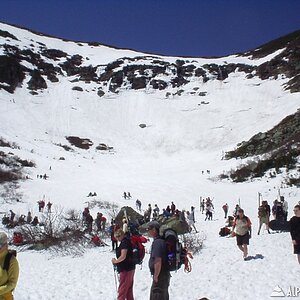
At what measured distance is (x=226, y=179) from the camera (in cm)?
3444

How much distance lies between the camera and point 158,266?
5.03m

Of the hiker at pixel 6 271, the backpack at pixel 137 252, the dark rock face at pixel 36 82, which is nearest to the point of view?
the hiker at pixel 6 271

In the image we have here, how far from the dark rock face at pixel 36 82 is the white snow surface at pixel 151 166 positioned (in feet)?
6.50

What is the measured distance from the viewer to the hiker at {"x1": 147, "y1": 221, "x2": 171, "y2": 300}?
504 centimetres

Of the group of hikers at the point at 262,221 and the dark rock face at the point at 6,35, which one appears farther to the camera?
the dark rock face at the point at 6,35

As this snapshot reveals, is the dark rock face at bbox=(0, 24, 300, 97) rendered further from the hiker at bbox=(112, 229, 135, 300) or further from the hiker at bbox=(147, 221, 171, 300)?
the hiker at bbox=(147, 221, 171, 300)

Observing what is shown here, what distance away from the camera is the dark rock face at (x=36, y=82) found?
71562 mm

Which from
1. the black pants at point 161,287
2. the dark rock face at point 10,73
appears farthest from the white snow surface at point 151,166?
the dark rock face at point 10,73

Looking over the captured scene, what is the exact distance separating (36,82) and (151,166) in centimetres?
3869

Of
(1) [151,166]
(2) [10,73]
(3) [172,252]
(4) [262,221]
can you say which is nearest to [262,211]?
(4) [262,221]

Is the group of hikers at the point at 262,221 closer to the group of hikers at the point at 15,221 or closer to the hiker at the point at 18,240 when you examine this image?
the hiker at the point at 18,240

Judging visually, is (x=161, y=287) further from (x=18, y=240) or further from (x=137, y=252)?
(x=18, y=240)

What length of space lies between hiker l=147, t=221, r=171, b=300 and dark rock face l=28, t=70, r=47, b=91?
70.5 meters

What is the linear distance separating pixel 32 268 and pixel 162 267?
8162mm
